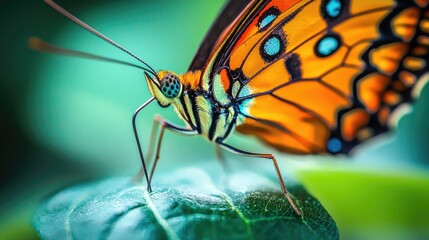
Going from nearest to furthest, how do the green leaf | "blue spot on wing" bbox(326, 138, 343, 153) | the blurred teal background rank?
the green leaf → the blurred teal background → "blue spot on wing" bbox(326, 138, 343, 153)

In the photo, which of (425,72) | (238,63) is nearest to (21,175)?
(238,63)

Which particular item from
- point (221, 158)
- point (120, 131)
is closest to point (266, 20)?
point (221, 158)

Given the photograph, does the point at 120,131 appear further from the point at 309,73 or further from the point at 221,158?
the point at 309,73

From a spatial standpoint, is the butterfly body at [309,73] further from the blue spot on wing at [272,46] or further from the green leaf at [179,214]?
the green leaf at [179,214]

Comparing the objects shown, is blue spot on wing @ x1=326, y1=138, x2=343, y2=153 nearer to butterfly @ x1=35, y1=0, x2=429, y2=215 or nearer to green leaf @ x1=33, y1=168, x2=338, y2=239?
butterfly @ x1=35, y1=0, x2=429, y2=215

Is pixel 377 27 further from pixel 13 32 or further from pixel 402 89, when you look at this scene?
pixel 13 32

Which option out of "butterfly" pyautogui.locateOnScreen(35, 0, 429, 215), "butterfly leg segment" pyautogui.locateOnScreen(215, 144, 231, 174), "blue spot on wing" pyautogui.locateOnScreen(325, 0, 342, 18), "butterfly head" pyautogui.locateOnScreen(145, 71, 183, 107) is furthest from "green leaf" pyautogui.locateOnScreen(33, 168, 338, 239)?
"blue spot on wing" pyautogui.locateOnScreen(325, 0, 342, 18)

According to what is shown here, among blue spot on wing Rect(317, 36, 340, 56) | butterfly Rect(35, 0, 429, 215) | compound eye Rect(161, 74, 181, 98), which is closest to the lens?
compound eye Rect(161, 74, 181, 98)
